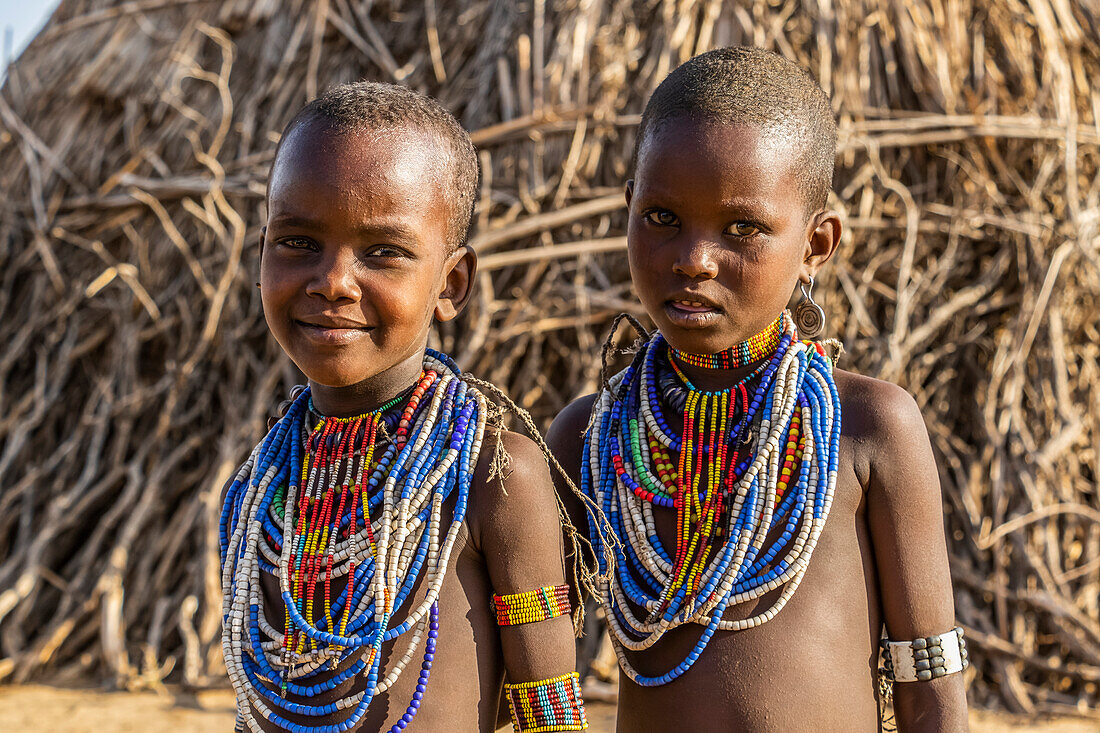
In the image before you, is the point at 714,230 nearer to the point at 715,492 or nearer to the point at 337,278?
the point at 715,492

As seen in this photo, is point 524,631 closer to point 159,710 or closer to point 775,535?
point 775,535

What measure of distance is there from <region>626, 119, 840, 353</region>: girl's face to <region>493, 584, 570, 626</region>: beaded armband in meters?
0.47

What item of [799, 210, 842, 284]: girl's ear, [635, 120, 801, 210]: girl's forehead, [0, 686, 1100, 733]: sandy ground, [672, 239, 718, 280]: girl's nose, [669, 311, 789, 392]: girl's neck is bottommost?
[0, 686, 1100, 733]: sandy ground

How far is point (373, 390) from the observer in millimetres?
1640

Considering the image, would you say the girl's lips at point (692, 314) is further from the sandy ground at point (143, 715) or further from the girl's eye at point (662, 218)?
the sandy ground at point (143, 715)

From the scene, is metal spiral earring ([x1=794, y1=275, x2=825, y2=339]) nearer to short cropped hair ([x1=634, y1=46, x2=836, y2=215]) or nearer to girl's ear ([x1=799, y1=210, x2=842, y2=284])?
girl's ear ([x1=799, y1=210, x2=842, y2=284])

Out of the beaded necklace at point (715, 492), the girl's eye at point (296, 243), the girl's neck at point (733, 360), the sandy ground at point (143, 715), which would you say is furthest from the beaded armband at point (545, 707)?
the sandy ground at point (143, 715)

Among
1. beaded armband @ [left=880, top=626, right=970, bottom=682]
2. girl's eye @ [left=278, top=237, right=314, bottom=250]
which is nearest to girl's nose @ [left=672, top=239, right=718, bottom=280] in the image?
girl's eye @ [left=278, top=237, right=314, bottom=250]

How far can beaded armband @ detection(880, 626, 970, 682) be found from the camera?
1629mm

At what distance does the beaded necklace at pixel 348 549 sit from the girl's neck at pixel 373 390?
17 millimetres

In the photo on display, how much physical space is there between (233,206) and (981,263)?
3.31 m

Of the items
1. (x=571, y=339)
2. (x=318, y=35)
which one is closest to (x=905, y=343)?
(x=571, y=339)

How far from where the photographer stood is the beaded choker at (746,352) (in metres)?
1.78

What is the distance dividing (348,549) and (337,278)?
1.35 ft
